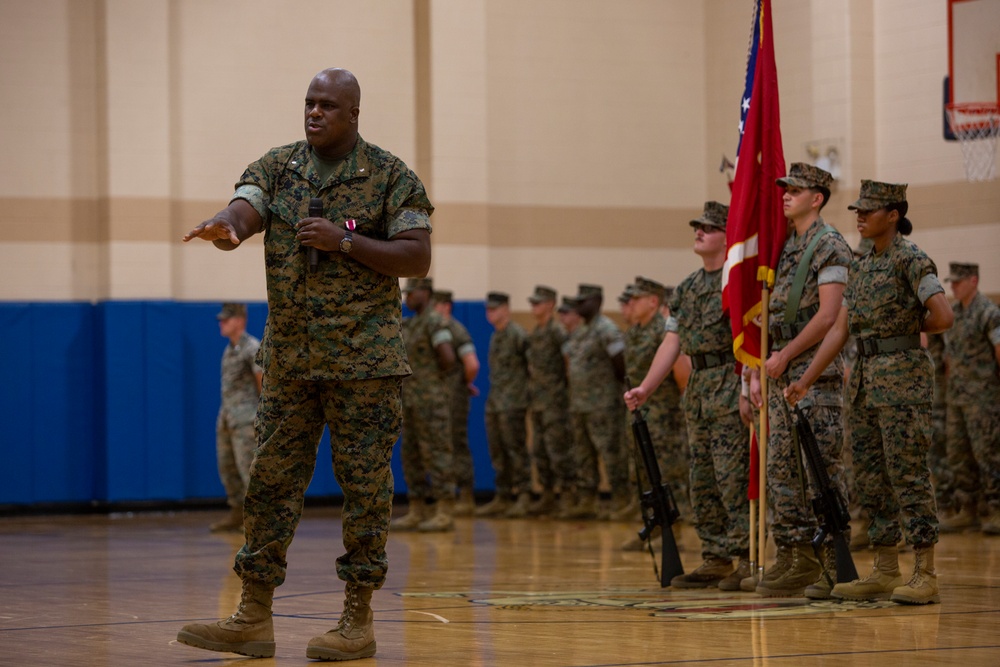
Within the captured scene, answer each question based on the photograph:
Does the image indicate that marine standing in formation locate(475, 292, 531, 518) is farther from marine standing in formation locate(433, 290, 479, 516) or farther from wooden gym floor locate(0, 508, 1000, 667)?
wooden gym floor locate(0, 508, 1000, 667)

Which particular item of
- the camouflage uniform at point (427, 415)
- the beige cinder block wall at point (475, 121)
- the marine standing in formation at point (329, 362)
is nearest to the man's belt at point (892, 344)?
the marine standing in formation at point (329, 362)

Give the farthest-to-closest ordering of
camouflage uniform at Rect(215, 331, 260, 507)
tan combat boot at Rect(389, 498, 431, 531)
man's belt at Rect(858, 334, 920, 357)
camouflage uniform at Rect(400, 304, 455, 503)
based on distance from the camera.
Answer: camouflage uniform at Rect(400, 304, 455, 503) < tan combat boot at Rect(389, 498, 431, 531) < camouflage uniform at Rect(215, 331, 260, 507) < man's belt at Rect(858, 334, 920, 357)

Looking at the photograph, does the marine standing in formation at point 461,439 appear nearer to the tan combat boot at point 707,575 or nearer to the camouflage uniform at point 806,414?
the tan combat boot at point 707,575

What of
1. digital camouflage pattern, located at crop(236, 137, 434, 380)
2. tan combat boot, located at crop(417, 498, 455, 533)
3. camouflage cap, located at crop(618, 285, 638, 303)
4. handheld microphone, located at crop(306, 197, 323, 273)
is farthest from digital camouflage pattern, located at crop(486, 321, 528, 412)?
handheld microphone, located at crop(306, 197, 323, 273)

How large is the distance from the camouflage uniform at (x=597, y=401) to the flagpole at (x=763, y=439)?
19.1 feet

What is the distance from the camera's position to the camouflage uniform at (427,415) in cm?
1248

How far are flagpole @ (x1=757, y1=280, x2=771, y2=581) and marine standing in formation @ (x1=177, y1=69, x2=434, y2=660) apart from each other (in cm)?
259

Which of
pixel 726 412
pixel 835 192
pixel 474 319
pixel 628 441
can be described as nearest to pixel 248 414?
pixel 628 441

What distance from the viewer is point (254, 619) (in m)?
4.99

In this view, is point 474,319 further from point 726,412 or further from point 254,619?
point 254,619

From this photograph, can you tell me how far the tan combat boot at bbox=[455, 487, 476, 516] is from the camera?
47.4ft

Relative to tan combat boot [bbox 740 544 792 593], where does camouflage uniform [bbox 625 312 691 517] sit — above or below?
above

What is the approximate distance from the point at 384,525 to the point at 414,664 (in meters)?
0.49

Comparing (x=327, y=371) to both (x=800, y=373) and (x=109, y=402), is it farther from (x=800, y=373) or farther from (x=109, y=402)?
Result: (x=109, y=402)
